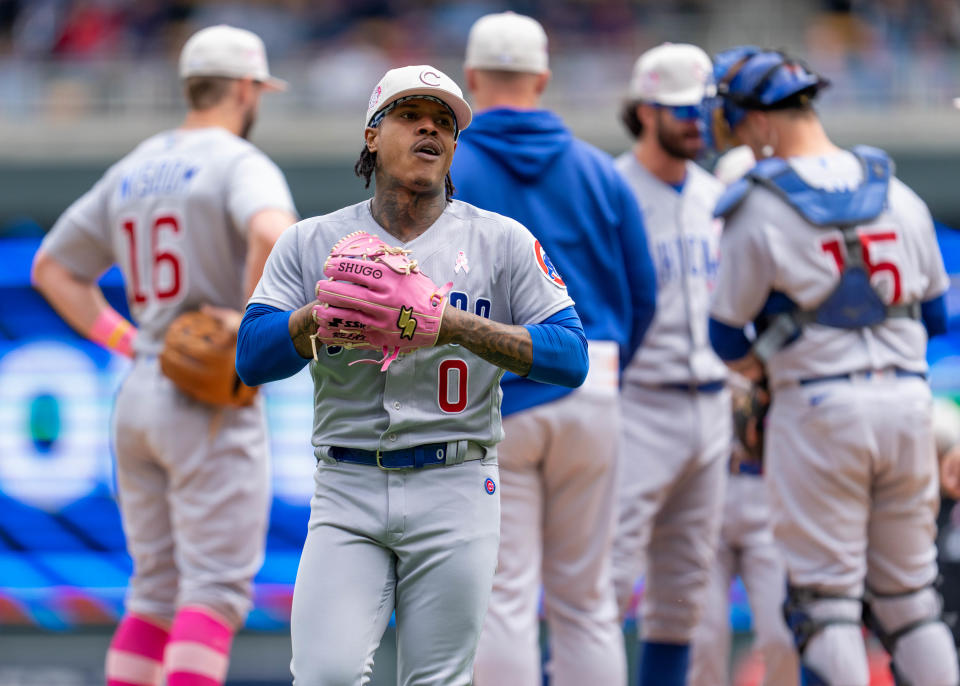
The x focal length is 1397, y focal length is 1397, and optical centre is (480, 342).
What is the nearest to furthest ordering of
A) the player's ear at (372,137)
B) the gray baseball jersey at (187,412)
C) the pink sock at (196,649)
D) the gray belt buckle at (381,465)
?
1. the gray belt buckle at (381,465)
2. the player's ear at (372,137)
3. the pink sock at (196,649)
4. the gray baseball jersey at (187,412)

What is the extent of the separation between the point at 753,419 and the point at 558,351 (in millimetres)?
2047

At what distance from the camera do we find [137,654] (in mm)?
4996

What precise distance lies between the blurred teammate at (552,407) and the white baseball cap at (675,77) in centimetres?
85

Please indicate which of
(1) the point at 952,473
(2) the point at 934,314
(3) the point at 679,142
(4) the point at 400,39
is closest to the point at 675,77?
(3) the point at 679,142

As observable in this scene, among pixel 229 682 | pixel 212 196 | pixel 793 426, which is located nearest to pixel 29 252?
pixel 229 682

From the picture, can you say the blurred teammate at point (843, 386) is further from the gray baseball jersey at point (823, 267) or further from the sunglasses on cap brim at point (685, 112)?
the sunglasses on cap brim at point (685, 112)

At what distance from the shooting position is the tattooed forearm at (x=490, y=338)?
3.19 metres

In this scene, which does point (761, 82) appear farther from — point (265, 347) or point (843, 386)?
point (265, 347)

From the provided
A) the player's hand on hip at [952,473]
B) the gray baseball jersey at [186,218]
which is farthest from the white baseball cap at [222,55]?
the player's hand on hip at [952,473]

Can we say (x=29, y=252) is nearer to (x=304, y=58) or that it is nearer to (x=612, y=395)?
(x=304, y=58)

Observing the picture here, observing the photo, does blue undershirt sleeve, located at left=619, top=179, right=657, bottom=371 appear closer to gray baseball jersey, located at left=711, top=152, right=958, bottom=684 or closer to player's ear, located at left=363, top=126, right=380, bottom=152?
gray baseball jersey, located at left=711, top=152, right=958, bottom=684

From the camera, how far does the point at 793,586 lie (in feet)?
15.8

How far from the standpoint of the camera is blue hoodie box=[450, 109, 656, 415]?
469cm

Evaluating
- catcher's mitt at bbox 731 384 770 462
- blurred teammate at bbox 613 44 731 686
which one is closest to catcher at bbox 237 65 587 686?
catcher's mitt at bbox 731 384 770 462
